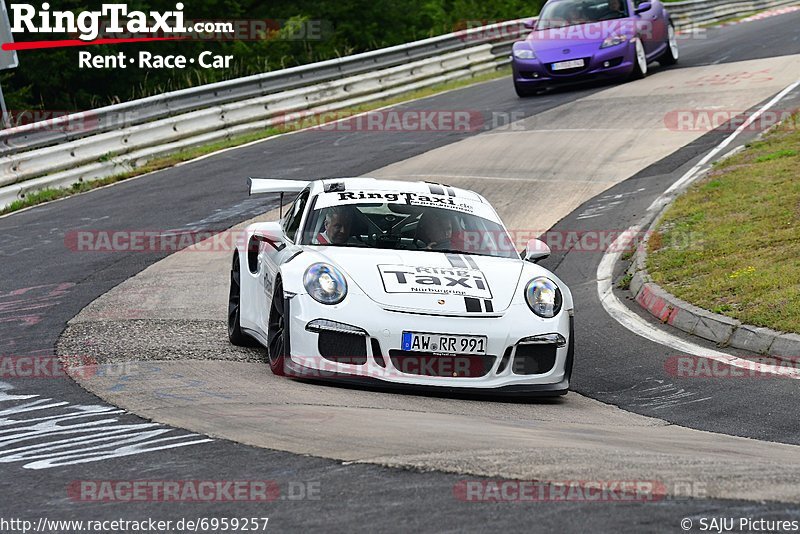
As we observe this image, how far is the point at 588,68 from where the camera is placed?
73.6 ft

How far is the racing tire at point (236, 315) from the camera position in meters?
9.00

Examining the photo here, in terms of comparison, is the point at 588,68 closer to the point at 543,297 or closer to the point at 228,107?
the point at 228,107

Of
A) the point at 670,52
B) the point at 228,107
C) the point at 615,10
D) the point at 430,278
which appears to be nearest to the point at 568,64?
the point at 615,10

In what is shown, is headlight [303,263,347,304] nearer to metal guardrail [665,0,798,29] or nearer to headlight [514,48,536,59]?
headlight [514,48,536,59]

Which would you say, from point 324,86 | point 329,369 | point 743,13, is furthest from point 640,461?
point 743,13

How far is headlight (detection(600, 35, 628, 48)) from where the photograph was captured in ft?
Result: 73.4

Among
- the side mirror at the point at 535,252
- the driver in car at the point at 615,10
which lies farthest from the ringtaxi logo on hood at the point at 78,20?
the side mirror at the point at 535,252

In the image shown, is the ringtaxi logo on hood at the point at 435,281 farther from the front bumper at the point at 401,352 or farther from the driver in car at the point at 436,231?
the driver in car at the point at 436,231

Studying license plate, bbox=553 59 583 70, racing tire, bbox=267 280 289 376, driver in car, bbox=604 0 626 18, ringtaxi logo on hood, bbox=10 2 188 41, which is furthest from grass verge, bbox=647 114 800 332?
ringtaxi logo on hood, bbox=10 2 188 41

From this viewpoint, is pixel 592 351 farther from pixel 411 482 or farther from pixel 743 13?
pixel 743 13

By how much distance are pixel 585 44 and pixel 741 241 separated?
1172 cm

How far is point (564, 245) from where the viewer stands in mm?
13539

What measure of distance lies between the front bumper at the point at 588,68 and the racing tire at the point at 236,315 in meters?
14.1

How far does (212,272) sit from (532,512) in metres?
8.69
